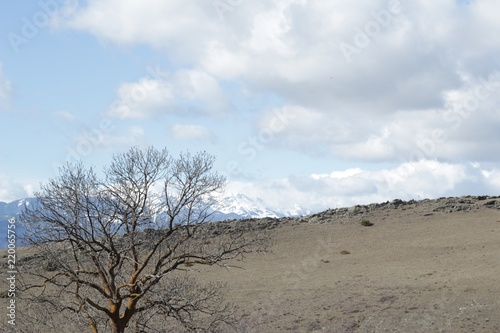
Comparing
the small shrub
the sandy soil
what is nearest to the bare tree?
the sandy soil

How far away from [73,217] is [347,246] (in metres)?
35.5

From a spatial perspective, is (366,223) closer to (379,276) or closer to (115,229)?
(379,276)

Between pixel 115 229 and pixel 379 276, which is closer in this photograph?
pixel 115 229

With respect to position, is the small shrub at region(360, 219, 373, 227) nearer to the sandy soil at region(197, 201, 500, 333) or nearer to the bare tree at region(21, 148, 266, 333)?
the sandy soil at region(197, 201, 500, 333)

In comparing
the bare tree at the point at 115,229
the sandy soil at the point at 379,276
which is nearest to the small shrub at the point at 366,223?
the sandy soil at the point at 379,276

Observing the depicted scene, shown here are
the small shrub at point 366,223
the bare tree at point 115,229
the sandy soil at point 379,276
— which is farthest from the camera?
the small shrub at point 366,223

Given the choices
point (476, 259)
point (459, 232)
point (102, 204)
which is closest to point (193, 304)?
point (102, 204)

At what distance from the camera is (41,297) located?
67.3 ft

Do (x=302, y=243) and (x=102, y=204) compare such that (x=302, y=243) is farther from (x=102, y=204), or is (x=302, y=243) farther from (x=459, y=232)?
(x=102, y=204)

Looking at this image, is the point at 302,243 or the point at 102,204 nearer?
the point at 102,204

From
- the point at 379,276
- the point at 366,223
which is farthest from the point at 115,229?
the point at 366,223

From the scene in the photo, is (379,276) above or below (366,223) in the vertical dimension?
below

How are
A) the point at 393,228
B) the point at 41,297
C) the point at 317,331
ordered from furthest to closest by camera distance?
the point at 393,228 < the point at 317,331 < the point at 41,297

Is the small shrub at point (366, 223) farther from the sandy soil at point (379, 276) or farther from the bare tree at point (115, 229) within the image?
the bare tree at point (115, 229)
